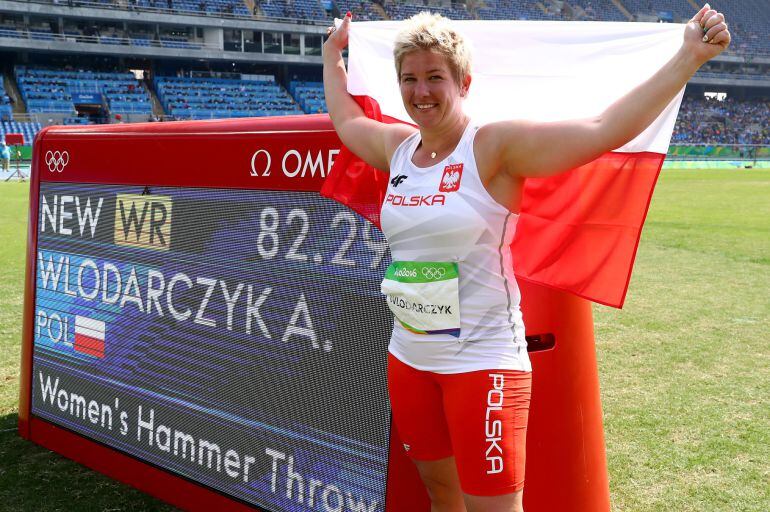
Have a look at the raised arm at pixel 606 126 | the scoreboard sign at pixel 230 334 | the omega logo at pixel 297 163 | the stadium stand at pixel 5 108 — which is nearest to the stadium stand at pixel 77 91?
the stadium stand at pixel 5 108

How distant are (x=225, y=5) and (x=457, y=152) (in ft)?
163

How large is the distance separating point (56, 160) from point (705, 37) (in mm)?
3475

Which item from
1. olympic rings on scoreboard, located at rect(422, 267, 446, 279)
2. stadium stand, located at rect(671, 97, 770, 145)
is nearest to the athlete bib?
olympic rings on scoreboard, located at rect(422, 267, 446, 279)

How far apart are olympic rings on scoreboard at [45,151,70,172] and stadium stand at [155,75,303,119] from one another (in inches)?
1501

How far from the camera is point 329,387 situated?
2.87 m

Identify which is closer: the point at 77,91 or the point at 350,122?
the point at 350,122

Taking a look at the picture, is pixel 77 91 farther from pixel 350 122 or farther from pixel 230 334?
pixel 350 122

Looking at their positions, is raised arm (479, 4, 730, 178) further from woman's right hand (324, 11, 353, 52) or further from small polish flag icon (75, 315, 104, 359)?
small polish flag icon (75, 315, 104, 359)

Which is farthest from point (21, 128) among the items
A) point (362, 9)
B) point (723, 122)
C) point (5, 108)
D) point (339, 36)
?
point (723, 122)

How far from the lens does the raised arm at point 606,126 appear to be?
1.72 m

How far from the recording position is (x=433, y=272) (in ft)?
6.95

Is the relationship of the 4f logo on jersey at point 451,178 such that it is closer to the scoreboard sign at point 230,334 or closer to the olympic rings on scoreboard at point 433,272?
the olympic rings on scoreboard at point 433,272

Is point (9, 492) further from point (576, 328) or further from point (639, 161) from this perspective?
point (639, 161)

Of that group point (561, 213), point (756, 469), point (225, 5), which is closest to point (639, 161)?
point (561, 213)
